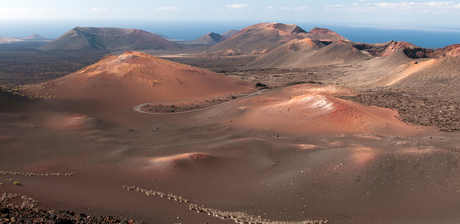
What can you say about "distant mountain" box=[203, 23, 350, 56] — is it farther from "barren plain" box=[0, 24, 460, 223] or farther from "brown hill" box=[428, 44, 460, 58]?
"barren plain" box=[0, 24, 460, 223]

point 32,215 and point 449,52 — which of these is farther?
point 449,52

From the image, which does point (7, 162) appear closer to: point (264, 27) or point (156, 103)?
point (156, 103)

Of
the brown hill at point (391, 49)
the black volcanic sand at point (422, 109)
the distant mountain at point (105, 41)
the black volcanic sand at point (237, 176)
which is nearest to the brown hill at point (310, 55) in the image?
the brown hill at point (391, 49)

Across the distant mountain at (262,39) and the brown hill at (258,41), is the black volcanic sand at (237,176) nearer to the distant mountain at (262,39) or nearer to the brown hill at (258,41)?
the distant mountain at (262,39)

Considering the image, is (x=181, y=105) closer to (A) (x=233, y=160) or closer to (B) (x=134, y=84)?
(B) (x=134, y=84)

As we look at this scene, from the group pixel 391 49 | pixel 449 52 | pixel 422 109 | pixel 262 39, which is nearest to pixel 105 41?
pixel 262 39
